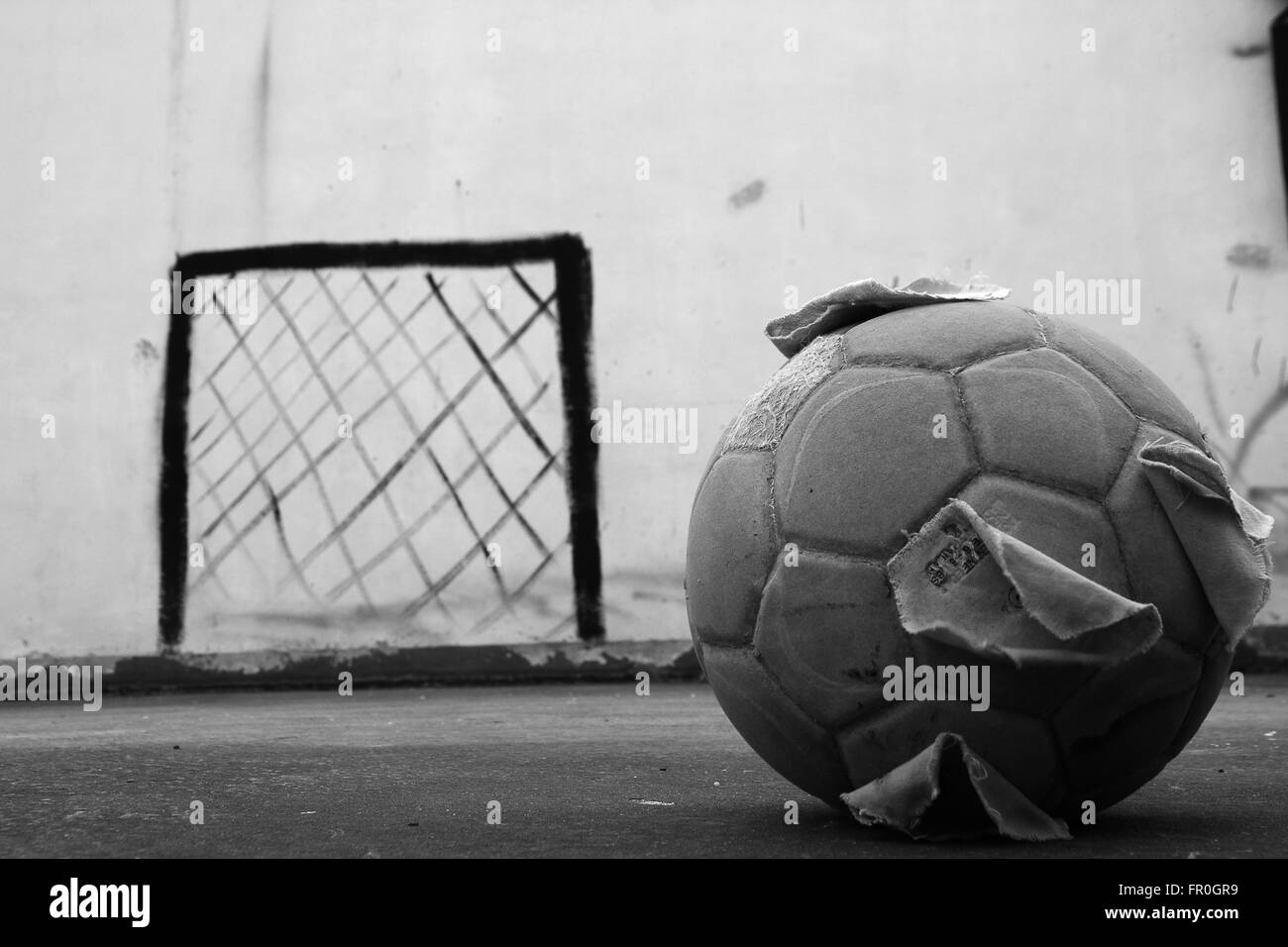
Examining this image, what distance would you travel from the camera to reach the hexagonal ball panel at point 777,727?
2463mm

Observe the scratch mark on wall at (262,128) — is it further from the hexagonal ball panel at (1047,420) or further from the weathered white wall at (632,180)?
the hexagonal ball panel at (1047,420)

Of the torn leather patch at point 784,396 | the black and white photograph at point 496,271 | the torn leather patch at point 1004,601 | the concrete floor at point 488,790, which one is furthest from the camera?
the black and white photograph at point 496,271

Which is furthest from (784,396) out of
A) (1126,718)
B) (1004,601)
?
(1126,718)

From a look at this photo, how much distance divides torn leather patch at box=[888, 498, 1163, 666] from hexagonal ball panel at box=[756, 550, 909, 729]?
5 centimetres

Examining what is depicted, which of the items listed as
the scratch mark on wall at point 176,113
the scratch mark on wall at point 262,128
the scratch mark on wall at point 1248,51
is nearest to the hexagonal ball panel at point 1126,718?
the scratch mark on wall at point 1248,51

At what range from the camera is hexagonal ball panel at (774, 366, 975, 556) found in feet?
7.64

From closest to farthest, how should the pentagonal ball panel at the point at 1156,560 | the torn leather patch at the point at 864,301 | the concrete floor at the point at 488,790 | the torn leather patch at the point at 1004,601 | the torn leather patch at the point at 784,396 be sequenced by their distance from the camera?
the torn leather patch at the point at 1004,601, the pentagonal ball panel at the point at 1156,560, the concrete floor at the point at 488,790, the torn leather patch at the point at 784,396, the torn leather patch at the point at 864,301

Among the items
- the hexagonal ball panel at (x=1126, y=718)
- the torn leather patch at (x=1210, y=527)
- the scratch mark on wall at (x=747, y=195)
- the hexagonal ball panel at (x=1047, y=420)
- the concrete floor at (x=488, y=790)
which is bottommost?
the concrete floor at (x=488, y=790)

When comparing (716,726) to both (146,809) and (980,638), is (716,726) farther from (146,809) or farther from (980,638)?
(980,638)

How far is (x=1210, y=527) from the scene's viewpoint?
7.74 ft

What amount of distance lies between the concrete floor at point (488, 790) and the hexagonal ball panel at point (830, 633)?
0.87ft

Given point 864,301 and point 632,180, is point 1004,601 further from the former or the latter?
point 632,180

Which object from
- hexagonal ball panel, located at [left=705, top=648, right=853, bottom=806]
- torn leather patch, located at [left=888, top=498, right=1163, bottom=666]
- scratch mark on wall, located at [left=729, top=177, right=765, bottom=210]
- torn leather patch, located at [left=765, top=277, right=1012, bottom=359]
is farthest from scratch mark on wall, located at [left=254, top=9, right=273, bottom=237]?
torn leather patch, located at [left=888, top=498, right=1163, bottom=666]

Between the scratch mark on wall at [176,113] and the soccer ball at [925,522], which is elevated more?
the scratch mark on wall at [176,113]
